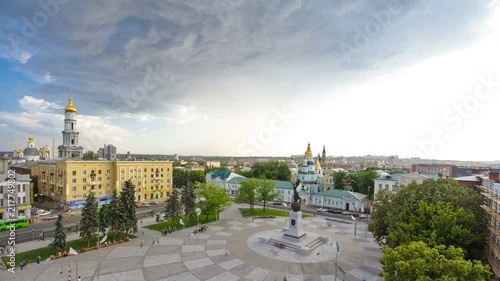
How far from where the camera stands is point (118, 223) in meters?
37.4

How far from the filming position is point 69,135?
7119 cm

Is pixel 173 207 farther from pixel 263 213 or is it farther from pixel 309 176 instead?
pixel 309 176

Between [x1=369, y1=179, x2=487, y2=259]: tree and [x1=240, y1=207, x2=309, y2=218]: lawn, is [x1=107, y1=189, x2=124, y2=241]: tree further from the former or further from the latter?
[x1=369, y1=179, x2=487, y2=259]: tree

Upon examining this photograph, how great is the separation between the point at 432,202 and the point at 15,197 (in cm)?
6537

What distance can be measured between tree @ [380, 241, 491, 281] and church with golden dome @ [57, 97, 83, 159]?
3038 inches

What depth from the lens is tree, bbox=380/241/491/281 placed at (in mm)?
16609

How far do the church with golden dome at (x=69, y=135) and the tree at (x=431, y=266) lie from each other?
77.2 metres

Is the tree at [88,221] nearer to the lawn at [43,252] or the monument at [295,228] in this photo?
the lawn at [43,252]

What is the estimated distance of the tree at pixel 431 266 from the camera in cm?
1661

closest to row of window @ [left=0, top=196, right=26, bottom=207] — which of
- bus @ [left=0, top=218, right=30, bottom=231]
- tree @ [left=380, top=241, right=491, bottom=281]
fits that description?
bus @ [left=0, top=218, right=30, bottom=231]

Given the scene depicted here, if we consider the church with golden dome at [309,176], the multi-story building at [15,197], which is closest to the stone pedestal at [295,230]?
Result: the church with golden dome at [309,176]

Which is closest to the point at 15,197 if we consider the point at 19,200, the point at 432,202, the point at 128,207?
the point at 19,200

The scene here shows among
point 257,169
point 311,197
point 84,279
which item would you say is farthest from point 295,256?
point 257,169

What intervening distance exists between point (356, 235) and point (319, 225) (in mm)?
7731
